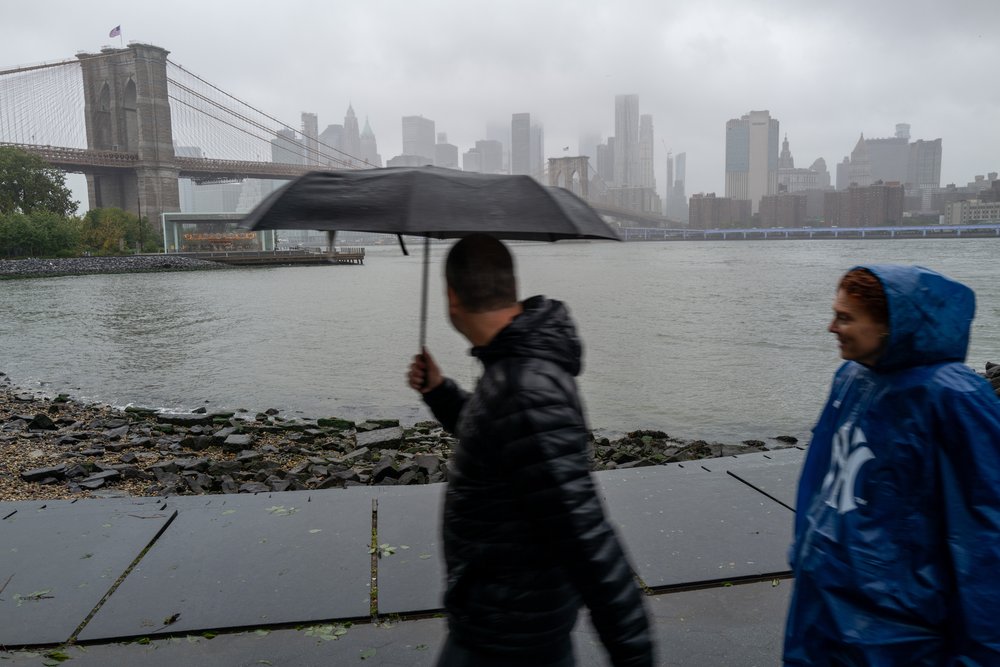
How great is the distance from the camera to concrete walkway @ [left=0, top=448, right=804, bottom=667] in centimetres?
273

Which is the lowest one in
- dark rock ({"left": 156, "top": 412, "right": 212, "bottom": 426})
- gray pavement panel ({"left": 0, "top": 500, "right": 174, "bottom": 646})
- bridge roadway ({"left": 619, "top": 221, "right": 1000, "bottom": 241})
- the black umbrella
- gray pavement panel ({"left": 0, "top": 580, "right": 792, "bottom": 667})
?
dark rock ({"left": 156, "top": 412, "right": 212, "bottom": 426})

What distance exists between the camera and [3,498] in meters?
4.93

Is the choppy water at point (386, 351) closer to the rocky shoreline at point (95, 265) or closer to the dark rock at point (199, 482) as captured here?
the dark rock at point (199, 482)

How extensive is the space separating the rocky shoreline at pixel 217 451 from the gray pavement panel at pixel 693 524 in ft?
5.56

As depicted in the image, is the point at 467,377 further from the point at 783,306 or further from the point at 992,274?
the point at 992,274

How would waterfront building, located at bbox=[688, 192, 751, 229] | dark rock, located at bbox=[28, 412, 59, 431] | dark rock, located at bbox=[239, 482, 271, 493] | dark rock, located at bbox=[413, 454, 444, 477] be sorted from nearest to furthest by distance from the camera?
1. dark rock, located at bbox=[239, 482, 271, 493]
2. dark rock, located at bbox=[413, 454, 444, 477]
3. dark rock, located at bbox=[28, 412, 59, 431]
4. waterfront building, located at bbox=[688, 192, 751, 229]

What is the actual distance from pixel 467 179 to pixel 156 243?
259ft

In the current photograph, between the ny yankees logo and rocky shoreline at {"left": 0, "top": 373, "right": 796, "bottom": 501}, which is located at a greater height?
the ny yankees logo

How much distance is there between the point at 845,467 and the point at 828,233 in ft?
425

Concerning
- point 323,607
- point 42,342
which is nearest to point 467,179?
point 323,607

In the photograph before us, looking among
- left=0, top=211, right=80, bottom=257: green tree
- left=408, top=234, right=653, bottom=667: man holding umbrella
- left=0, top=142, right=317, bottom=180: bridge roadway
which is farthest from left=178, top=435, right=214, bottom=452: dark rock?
left=0, top=142, right=317, bottom=180: bridge roadway

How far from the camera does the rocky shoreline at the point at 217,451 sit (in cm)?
555

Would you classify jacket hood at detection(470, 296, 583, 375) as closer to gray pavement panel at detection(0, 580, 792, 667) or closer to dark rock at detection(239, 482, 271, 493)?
gray pavement panel at detection(0, 580, 792, 667)

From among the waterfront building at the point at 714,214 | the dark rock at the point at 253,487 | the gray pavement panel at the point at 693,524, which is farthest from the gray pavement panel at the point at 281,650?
the waterfront building at the point at 714,214
